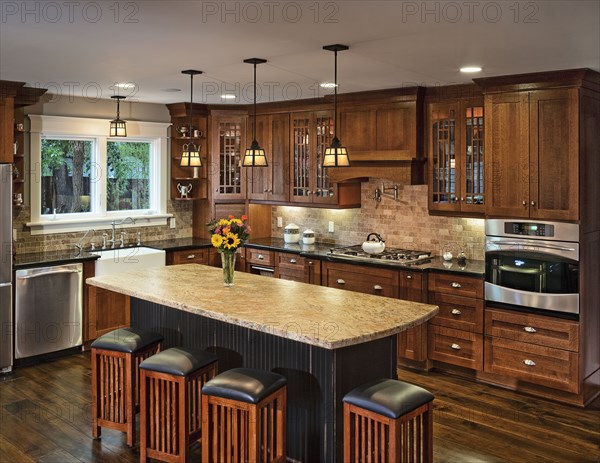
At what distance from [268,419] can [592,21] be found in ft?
8.82

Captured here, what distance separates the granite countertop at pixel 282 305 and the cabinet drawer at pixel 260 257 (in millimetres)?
1952

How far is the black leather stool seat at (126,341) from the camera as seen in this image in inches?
162

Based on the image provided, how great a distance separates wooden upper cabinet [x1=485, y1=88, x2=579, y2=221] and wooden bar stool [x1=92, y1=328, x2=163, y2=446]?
9.74 ft

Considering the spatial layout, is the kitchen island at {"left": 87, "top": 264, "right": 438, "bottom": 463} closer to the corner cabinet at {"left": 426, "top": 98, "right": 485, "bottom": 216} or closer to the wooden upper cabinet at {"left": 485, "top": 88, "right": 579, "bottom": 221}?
the wooden upper cabinet at {"left": 485, "top": 88, "right": 579, "bottom": 221}

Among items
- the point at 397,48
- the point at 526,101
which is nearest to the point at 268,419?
the point at 397,48

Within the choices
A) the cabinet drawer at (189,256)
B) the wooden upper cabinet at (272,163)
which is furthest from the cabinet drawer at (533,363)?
the cabinet drawer at (189,256)

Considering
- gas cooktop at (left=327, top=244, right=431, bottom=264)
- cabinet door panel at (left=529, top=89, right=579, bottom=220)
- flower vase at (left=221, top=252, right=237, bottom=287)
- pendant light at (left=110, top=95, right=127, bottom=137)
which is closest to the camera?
flower vase at (left=221, top=252, right=237, bottom=287)

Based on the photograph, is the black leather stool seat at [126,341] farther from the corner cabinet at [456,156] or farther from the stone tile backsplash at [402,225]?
the stone tile backsplash at [402,225]

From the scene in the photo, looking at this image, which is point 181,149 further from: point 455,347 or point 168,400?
point 168,400

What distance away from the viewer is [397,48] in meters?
3.98

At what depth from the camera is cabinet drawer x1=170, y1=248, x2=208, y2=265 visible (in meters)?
7.03

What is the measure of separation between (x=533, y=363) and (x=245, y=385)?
2755 mm

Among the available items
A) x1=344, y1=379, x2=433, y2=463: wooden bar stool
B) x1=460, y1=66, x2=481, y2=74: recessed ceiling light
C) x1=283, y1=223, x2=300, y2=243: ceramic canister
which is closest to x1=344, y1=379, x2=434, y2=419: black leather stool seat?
x1=344, y1=379, x2=433, y2=463: wooden bar stool

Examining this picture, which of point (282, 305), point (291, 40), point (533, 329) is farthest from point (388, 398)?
point (533, 329)
